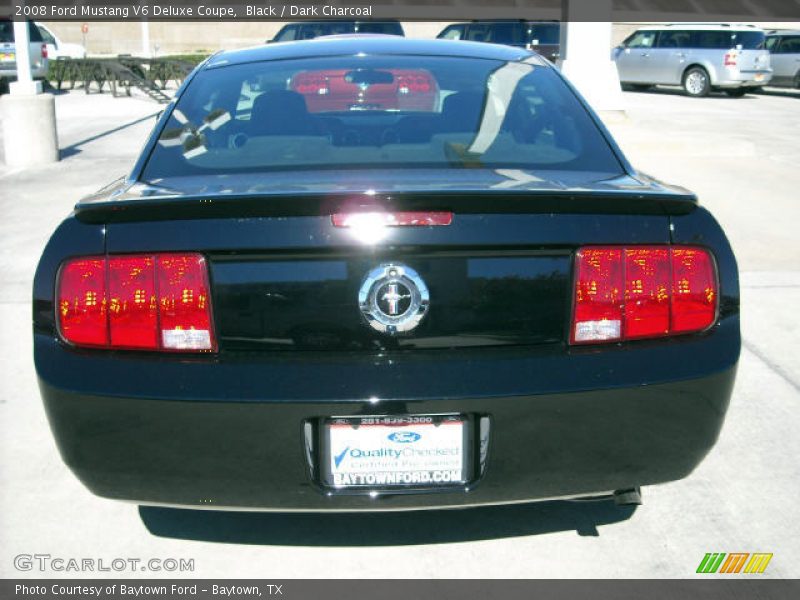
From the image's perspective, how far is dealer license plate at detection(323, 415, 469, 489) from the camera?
2.48 m

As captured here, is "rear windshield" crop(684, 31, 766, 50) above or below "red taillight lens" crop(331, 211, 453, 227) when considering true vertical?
above

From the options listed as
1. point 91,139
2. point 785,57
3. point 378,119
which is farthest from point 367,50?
point 785,57

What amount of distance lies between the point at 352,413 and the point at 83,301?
785 millimetres

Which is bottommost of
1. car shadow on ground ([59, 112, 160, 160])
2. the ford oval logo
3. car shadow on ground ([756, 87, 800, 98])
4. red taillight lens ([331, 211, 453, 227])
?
car shadow on ground ([59, 112, 160, 160])

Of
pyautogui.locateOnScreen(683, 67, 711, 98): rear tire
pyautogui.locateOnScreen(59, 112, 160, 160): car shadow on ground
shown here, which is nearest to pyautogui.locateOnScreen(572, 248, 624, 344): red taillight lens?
pyautogui.locateOnScreen(59, 112, 160, 160): car shadow on ground

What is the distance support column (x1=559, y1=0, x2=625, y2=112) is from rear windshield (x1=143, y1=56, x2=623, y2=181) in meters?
9.43

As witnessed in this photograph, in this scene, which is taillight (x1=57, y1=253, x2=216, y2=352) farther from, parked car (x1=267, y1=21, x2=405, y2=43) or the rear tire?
the rear tire

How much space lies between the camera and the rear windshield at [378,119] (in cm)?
313

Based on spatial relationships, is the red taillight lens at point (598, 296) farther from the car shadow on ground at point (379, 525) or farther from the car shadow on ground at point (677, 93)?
the car shadow on ground at point (677, 93)

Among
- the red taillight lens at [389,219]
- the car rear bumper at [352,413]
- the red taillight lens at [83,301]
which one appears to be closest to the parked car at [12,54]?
the red taillight lens at [83,301]

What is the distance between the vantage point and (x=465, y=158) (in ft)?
10.2

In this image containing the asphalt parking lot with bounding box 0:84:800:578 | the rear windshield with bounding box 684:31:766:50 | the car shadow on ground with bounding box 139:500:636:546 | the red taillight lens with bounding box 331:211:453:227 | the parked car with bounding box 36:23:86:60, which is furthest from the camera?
the parked car with bounding box 36:23:86:60
